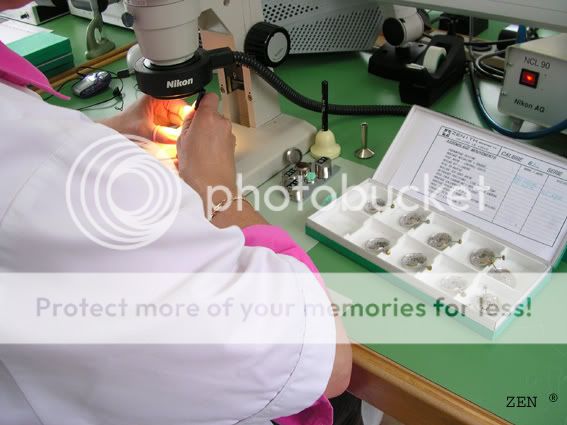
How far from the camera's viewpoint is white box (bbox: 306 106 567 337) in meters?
0.85

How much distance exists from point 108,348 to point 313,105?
87cm

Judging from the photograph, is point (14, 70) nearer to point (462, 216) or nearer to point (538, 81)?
point (462, 216)

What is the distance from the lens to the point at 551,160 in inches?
35.9

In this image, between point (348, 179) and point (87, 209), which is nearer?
point (87, 209)

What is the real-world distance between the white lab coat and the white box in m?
0.31

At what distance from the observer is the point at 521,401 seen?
0.72m

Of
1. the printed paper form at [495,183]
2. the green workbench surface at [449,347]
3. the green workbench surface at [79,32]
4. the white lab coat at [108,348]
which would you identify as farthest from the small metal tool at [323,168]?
the green workbench surface at [79,32]

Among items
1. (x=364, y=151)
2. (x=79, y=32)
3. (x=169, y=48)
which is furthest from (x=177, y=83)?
(x=79, y=32)

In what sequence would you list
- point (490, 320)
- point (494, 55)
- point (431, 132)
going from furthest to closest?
1. point (494, 55)
2. point (431, 132)
3. point (490, 320)

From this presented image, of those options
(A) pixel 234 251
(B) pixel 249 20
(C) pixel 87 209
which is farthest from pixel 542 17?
(C) pixel 87 209

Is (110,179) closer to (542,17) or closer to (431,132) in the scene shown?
(431,132)

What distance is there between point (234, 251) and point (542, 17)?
784 millimetres

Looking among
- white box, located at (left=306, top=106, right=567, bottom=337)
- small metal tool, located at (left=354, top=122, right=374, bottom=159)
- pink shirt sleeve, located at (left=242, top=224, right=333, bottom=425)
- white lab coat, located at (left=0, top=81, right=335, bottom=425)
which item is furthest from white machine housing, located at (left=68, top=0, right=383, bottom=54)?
white lab coat, located at (left=0, top=81, right=335, bottom=425)

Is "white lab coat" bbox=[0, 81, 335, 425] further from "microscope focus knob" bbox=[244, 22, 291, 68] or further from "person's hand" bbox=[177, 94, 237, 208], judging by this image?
"microscope focus knob" bbox=[244, 22, 291, 68]
